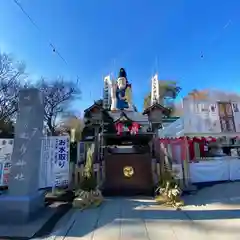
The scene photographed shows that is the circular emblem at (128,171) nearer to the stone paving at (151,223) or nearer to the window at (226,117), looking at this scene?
the stone paving at (151,223)

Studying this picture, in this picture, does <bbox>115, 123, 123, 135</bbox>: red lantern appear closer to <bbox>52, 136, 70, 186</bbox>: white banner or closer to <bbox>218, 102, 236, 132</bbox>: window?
<bbox>52, 136, 70, 186</bbox>: white banner

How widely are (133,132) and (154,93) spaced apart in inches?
324

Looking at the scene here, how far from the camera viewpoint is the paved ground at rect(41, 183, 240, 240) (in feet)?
13.6

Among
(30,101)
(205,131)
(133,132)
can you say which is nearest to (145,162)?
(133,132)

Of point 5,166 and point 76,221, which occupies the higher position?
point 5,166

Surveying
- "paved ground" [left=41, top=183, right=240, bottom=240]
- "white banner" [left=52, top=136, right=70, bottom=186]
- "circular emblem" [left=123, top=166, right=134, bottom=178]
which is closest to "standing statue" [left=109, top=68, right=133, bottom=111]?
"circular emblem" [left=123, top=166, right=134, bottom=178]

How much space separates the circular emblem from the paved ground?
3.79ft

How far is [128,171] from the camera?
25.6 ft

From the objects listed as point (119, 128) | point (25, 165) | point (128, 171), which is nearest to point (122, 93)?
point (119, 128)

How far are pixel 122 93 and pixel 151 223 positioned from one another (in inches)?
427

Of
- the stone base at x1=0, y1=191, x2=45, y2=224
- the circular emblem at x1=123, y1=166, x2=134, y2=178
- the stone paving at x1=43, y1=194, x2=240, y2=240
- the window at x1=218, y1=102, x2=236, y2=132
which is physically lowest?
the stone paving at x1=43, y1=194, x2=240, y2=240

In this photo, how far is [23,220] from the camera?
496cm

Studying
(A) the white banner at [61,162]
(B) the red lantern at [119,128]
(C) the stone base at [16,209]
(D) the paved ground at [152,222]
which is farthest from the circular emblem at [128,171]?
(C) the stone base at [16,209]

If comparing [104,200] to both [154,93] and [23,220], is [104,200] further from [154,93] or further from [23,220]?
[154,93]
